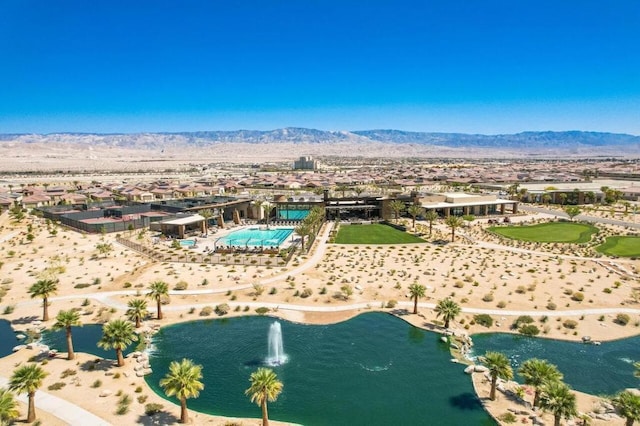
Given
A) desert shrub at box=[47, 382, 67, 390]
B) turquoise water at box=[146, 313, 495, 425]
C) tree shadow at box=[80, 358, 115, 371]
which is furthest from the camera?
tree shadow at box=[80, 358, 115, 371]

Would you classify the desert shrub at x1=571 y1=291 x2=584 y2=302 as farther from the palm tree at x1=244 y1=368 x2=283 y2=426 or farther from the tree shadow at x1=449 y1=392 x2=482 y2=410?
the palm tree at x1=244 y1=368 x2=283 y2=426

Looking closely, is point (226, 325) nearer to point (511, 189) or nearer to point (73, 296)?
point (73, 296)

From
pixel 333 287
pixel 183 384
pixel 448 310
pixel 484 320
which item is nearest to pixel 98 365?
pixel 183 384

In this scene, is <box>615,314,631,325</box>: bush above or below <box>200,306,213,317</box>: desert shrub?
above

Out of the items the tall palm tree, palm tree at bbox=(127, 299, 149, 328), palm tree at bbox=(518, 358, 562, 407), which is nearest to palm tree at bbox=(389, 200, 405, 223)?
the tall palm tree

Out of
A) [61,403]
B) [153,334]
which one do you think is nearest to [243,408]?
[61,403]

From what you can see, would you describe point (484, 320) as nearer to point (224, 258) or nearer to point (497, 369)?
point (497, 369)

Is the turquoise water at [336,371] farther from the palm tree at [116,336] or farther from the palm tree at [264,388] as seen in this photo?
the palm tree at [116,336]
